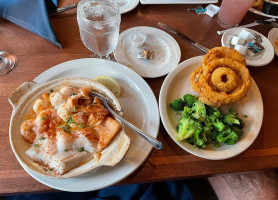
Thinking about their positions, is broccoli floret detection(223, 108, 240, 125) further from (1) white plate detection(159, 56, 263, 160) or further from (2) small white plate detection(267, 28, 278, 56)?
(2) small white plate detection(267, 28, 278, 56)

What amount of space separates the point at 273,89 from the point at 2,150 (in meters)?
1.74

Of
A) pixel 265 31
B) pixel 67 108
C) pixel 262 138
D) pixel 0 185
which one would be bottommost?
pixel 0 185

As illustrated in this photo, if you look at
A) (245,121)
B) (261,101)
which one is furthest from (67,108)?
(261,101)

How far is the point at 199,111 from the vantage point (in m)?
1.32

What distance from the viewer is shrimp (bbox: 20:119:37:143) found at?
118 centimetres

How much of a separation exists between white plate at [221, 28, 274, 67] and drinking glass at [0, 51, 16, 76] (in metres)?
1.48

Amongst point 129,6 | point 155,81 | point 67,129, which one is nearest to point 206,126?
point 155,81

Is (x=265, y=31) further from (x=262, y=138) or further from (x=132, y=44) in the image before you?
(x=132, y=44)

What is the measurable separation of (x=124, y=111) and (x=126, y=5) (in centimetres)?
96

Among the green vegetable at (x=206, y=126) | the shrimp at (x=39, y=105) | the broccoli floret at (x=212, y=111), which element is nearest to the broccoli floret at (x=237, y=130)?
the green vegetable at (x=206, y=126)

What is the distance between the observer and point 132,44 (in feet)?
5.51

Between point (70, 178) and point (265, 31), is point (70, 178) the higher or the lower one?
→ the lower one

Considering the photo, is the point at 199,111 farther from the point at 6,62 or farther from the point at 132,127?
the point at 6,62

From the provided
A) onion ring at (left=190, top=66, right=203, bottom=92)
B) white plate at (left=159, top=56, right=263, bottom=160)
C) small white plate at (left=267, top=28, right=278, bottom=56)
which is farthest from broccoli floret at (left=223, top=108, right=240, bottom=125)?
small white plate at (left=267, top=28, right=278, bottom=56)
